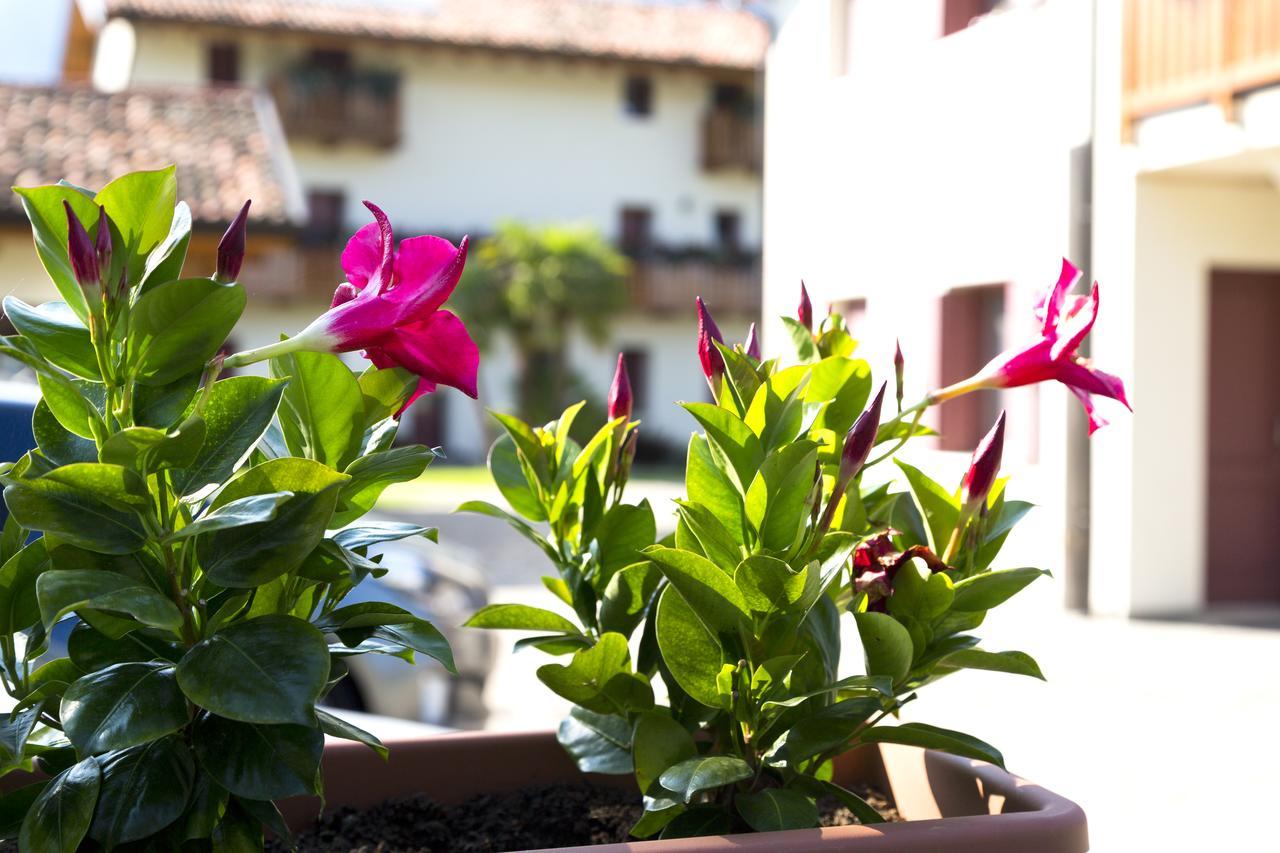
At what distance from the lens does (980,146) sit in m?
11.2

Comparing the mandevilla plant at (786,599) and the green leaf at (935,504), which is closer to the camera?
the mandevilla plant at (786,599)

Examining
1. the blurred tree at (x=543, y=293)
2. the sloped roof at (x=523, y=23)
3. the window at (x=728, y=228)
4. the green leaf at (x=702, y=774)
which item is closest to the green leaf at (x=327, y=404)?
the green leaf at (x=702, y=774)

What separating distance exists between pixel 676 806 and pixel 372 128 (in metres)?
30.7

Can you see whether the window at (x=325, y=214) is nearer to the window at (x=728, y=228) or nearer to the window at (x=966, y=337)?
the window at (x=728, y=228)

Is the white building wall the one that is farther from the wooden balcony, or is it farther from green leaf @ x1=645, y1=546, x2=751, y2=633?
green leaf @ x1=645, y1=546, x2=751, y2=633

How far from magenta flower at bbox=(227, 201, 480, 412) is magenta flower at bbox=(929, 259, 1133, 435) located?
45cm

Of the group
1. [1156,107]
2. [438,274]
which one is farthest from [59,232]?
[1156,107]

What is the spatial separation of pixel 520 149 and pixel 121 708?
104 feet

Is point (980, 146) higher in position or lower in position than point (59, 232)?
higher

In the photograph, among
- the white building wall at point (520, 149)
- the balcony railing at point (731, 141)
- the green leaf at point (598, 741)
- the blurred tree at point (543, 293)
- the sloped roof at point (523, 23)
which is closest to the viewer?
the green leaf at point (598, 741)

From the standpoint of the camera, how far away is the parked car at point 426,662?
537 centimetres

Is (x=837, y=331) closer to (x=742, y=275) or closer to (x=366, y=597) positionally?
(x=366, y=597)

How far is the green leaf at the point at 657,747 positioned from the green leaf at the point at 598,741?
0.14 m

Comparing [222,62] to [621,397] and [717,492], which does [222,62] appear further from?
[717,492]
